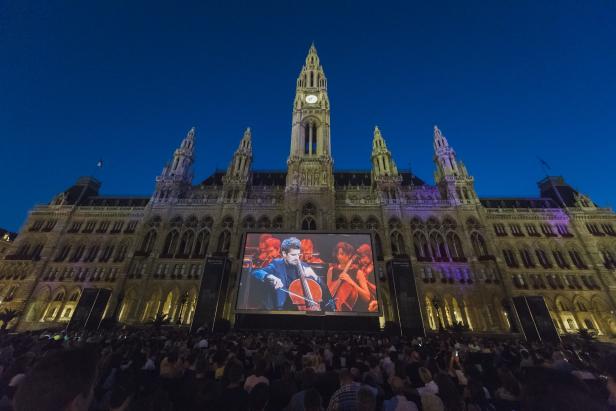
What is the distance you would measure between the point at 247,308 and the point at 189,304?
41.8 ft

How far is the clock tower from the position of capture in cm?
3616

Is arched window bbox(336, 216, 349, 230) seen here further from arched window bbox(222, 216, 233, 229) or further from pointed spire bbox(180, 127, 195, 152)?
pointed spire bbox(180, 127, 195, 152)

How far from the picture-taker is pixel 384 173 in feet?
126

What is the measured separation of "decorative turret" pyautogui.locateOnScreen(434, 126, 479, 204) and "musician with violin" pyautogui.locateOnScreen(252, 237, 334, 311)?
25318mm

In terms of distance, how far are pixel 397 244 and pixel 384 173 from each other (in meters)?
11.1

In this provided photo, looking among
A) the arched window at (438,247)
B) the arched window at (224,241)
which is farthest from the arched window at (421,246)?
the arched window at (224,241)

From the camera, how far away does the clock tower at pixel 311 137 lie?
36156 mm

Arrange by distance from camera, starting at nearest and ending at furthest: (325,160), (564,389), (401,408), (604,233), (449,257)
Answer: (564,389)
(401,408)
(449,257)
(604,233)
(325,160)

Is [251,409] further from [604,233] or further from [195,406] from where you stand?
[604,233]

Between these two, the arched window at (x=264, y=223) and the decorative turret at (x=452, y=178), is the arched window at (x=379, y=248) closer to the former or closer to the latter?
the decorative turret at (x=452, y=178)

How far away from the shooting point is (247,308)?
2078cm

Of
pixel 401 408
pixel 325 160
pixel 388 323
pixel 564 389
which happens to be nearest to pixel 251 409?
pixel 401 408

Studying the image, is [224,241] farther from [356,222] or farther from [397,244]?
[397,244]

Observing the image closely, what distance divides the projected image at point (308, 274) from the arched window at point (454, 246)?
15850mm
